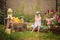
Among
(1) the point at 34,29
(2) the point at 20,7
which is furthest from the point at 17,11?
(1) the point at 34,29

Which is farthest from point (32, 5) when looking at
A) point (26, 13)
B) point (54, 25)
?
point (54, 25)

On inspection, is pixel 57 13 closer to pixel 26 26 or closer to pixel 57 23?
pixel 57 23

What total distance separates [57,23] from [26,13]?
22 centimetres

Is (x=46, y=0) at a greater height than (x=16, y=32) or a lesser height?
greater

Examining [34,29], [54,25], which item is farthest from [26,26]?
[54,25]

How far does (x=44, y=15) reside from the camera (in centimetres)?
209

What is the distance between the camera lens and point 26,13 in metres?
2.10

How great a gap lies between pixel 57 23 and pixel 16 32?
0.91 feet

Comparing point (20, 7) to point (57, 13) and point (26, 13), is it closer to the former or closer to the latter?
point (26, 13)

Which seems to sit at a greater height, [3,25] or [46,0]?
[46,0]

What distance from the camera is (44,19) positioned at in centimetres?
208

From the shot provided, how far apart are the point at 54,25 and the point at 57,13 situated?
0.08m

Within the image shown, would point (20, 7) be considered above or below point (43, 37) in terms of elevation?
above

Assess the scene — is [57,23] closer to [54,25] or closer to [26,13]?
[54,25]
